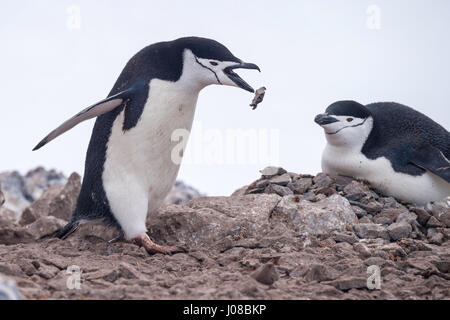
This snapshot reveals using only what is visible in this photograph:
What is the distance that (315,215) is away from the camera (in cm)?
495

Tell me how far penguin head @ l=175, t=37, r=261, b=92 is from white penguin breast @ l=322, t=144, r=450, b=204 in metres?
1.84

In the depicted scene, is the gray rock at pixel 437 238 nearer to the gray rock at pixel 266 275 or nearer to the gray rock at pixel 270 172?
the gray rock at pixel 270 172

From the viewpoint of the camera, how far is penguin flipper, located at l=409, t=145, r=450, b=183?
5.93m

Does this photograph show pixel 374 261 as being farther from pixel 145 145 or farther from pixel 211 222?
pixel 145 145

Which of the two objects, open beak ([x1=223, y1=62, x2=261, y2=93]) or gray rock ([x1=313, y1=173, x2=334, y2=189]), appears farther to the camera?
gray rock ([x1=313, y1=173, x2=334, y2=189])

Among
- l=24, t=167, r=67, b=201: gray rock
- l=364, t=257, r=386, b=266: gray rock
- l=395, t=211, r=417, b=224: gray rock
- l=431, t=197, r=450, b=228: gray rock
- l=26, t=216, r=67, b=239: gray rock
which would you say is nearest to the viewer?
l=364, t=257, r=386, b=266: gray rock

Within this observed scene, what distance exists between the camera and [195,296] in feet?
10.2

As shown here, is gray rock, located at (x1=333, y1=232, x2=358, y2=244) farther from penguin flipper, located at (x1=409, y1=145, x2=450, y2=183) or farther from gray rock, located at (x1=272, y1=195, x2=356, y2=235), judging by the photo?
penguin flipper, located at (x1=409, y1=145, x2=450, y2=183)

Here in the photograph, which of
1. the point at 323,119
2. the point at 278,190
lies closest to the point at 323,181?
the point at 278,190

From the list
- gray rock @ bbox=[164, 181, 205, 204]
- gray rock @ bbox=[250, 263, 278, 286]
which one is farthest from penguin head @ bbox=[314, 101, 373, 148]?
gray rock @ bbox=[164, 181, 205, 204]

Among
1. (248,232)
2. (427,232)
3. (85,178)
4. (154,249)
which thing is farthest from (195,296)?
(427,232)

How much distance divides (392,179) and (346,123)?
27.0 inches
